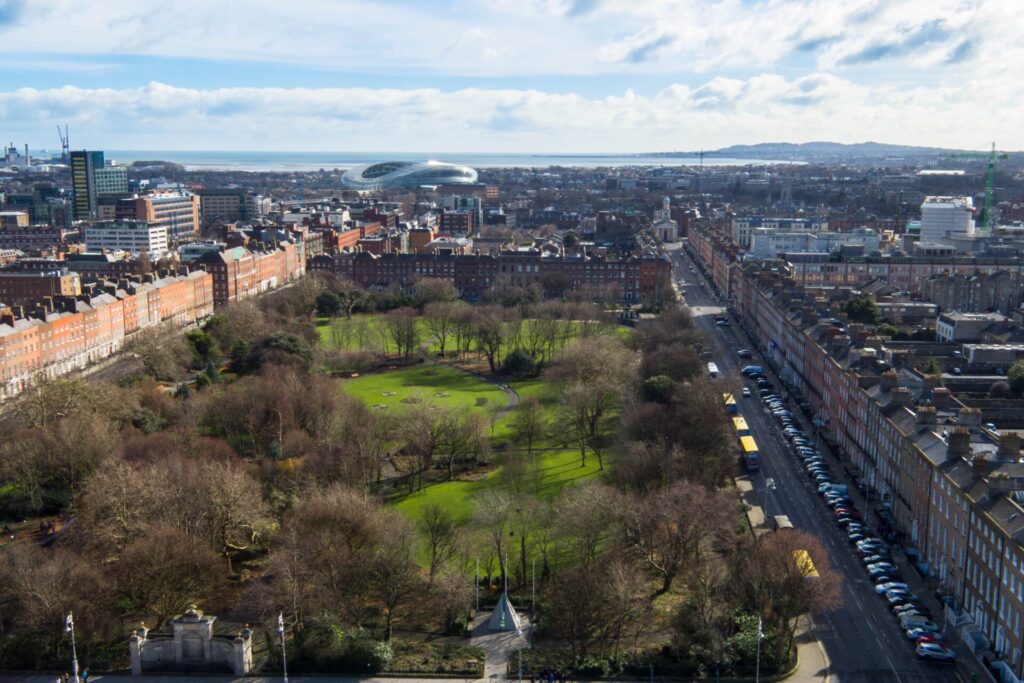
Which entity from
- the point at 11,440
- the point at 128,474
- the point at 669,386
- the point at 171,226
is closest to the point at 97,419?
the point at 11,440

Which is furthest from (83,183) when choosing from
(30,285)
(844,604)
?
(844,604)

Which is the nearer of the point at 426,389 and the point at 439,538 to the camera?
the point at 439,538

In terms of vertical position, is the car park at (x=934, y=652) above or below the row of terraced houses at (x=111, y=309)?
below

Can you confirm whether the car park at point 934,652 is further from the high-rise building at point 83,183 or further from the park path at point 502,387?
the high-rise building at point 83,183

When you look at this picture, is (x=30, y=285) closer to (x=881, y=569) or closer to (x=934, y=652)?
(x=881, y=569)

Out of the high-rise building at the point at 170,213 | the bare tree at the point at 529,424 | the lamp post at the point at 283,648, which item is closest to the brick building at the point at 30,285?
the high-rise building at the point at 170,213

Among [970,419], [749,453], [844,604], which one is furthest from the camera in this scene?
[749,453]

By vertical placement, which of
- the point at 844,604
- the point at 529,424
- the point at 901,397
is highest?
the point at 901,397
